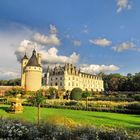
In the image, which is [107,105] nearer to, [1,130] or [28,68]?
[1,130]

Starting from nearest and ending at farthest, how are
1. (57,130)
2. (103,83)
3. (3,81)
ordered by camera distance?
(57,130) < (103,83) < (3,81)

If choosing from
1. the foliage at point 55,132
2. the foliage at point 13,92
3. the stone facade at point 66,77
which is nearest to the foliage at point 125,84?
the stone facade at point 66,77

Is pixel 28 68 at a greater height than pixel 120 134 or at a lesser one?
greater

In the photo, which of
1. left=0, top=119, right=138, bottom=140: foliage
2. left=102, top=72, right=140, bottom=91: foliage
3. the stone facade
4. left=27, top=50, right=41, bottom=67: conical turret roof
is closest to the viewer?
left=0, top=119, right=138, bottom=140: foliage

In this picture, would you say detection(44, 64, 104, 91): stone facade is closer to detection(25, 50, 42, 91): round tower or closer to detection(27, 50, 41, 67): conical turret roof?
detection(27, 50, 41, 67): conical turret roof

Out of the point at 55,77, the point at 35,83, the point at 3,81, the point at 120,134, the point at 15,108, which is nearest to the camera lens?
the point at 120,134

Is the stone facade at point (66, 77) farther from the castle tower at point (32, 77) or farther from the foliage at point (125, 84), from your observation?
the castle tower at point (32, 77)

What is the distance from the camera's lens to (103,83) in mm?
89062

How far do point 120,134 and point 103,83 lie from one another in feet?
275

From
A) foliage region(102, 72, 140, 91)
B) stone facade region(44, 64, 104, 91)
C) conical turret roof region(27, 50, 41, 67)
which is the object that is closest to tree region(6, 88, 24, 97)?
conical turret roof region(27, 50, 41, 67)

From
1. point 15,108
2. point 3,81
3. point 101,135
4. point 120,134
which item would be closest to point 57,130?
Result: point 101,135

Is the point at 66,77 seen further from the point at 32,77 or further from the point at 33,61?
the point at 32,77

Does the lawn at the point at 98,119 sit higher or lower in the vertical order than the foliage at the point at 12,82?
lower

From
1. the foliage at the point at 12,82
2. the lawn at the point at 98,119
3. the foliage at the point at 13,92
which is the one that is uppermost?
the foliage at the point at 12,82
